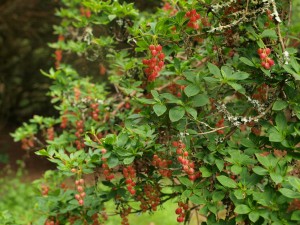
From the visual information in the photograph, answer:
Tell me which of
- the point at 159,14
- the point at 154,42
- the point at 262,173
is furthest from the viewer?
the point at 159,14

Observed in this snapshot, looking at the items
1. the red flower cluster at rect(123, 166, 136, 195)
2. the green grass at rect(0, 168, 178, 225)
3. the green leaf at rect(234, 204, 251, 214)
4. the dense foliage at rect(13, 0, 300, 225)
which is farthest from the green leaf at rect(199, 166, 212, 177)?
the green grass at rect(0, 168, 178, 225)

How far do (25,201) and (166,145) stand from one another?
17.3ft

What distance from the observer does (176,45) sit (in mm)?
2410

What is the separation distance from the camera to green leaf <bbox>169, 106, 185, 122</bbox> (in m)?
2.17

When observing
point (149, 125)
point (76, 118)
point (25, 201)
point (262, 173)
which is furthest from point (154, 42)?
point (25, 201)

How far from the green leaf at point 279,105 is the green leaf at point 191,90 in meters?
0.36

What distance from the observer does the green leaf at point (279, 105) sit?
2.17m

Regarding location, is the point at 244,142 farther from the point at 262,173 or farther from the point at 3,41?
the point at 3,41

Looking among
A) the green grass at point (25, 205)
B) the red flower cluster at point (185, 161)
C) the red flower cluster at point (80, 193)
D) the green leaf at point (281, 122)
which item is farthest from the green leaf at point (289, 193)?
the green grass at point (25, 205)

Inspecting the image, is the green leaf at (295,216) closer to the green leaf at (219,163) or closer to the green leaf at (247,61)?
the green leaf at (219,163)

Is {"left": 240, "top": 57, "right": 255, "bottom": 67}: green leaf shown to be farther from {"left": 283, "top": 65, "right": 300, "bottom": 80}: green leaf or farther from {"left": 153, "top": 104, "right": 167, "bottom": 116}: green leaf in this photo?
{"left": 153, "top": 104, "right": 167, "bottom": 116}: green leaf

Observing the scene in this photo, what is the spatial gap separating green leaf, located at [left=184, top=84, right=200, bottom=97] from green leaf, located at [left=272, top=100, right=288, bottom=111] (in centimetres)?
36

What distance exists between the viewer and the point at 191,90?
2211 mm

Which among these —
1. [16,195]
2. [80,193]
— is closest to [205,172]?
[80,193]
